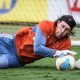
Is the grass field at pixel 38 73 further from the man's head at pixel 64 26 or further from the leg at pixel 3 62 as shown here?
the man's head at pixel 64 26

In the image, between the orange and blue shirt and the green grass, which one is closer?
the green grass

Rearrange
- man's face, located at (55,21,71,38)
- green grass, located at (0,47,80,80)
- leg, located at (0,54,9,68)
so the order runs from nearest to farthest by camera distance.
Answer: green grass, located at (0,47,80,80)
man's face, located at (55,21,71,38)
leg, located at (0,54,9,68)

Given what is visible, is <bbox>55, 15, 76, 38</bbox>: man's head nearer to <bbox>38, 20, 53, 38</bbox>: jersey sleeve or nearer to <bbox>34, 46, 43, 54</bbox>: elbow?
<bbox>38, 20, 53, 38</bbox>: jersey sleeve

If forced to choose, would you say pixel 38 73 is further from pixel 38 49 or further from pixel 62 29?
pixel 62 29

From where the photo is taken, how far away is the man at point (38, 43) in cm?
661

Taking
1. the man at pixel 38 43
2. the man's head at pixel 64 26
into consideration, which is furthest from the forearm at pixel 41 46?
the man's head at pixel 64 26

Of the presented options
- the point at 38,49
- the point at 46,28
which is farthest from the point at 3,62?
the point at 46,28

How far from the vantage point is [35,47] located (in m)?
6.63

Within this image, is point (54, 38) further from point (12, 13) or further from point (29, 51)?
point (12, 13)

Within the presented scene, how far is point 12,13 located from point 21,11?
0.26m

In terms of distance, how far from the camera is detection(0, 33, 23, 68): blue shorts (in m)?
6.91

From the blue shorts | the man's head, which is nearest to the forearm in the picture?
the man's head

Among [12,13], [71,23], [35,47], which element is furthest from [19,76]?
[12,13]

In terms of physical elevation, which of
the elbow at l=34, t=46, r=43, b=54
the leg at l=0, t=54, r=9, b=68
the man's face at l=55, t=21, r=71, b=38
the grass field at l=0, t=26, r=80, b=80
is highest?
the man's face at l=55, t=21, r=71, b=38
